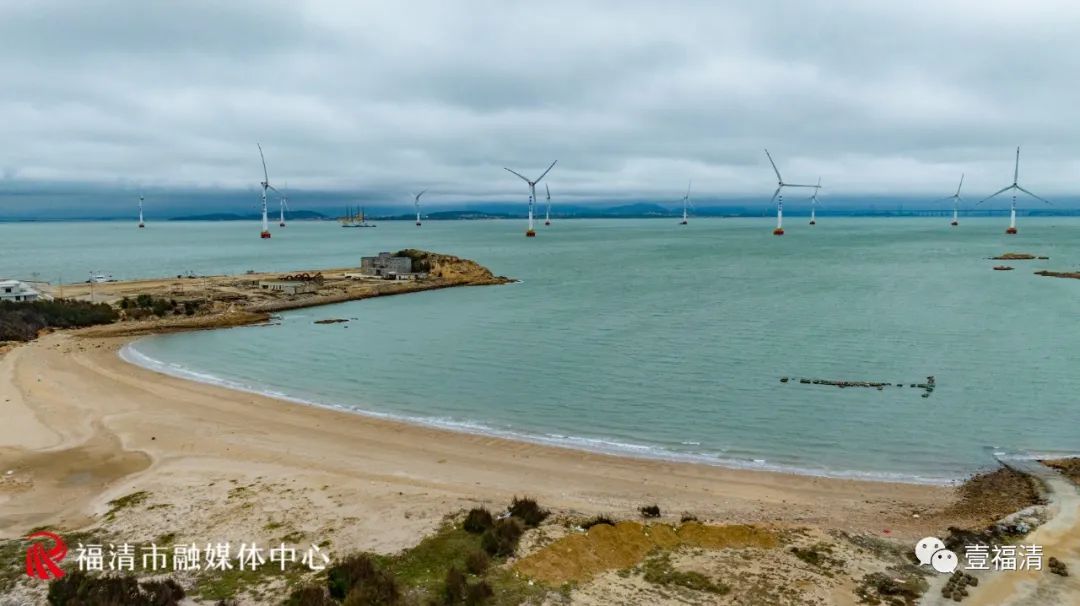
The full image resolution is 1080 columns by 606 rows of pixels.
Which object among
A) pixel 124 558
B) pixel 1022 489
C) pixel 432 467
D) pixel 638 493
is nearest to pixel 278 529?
pixel 124 558

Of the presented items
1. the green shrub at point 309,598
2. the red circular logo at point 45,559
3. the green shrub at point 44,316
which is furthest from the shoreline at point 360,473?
the green shrub at point 44,316

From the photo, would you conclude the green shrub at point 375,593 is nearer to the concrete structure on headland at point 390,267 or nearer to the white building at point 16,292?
the white building at point 16,292

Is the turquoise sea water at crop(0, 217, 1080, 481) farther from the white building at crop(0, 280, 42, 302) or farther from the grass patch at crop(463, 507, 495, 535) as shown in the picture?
the white building at crop(0, 280, 42, 302)

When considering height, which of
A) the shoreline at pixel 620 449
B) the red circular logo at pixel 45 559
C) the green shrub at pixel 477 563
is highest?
the green shrub at pixel 477 563

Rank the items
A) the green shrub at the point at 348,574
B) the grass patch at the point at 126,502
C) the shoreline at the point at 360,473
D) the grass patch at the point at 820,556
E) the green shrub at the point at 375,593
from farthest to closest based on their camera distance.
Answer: the shoreline at the point at 360,473 → the grass patch at the point at 126,502 → the grass patch at the point at 820,556 → the green shrub at the point at 348,574 → the green shrub at the point at 375,593

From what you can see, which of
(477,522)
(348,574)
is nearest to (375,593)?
(348,574)

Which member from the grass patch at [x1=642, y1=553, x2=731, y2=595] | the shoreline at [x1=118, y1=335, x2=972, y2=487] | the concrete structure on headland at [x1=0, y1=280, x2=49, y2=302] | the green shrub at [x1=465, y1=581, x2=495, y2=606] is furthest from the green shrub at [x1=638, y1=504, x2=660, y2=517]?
the concrete structure on headland at [x1=0, y1=280, x2=49, y2=302]

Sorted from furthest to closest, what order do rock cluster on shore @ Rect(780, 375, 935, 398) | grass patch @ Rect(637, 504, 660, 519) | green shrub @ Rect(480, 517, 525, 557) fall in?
rock cluster on shore @ Rect(780, 375, 935, 398), grass patch @ Rect(637, 504, 660, 519), green shrub @ Rect(480, 517, 525, 557)
